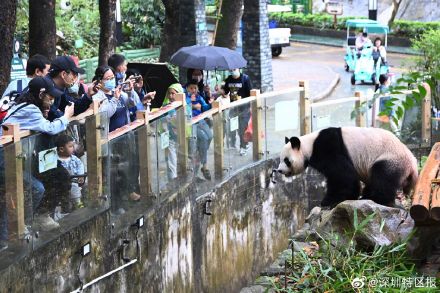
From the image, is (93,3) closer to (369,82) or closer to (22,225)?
(369,82)

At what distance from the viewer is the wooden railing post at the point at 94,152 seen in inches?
319

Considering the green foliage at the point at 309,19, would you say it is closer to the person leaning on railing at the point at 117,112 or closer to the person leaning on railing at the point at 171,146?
the person leaning on railing at the point at 171,146

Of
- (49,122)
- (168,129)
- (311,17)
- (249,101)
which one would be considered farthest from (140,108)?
(311,17)

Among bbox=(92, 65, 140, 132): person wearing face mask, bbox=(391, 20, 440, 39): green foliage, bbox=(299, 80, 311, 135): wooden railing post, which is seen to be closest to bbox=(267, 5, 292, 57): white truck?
bbox=(391, 20, 440, 39): green foliage

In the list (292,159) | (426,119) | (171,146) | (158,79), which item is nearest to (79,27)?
(158,79)

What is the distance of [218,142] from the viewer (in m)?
11.2

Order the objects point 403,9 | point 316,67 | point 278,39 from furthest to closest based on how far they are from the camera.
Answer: point 403,9
point 278,39
point 316,67

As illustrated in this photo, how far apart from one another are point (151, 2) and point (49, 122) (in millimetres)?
20659

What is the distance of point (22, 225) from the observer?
7.18 metres

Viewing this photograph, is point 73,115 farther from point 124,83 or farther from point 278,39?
point 278,39

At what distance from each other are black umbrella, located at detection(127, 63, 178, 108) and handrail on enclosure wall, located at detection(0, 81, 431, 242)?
5.62ft

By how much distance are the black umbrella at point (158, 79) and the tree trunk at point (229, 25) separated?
7.65m

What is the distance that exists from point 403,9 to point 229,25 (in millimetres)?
21838

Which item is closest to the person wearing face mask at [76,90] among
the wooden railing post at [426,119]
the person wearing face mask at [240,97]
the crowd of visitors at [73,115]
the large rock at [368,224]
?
the crowd of visitors at [73,115]
